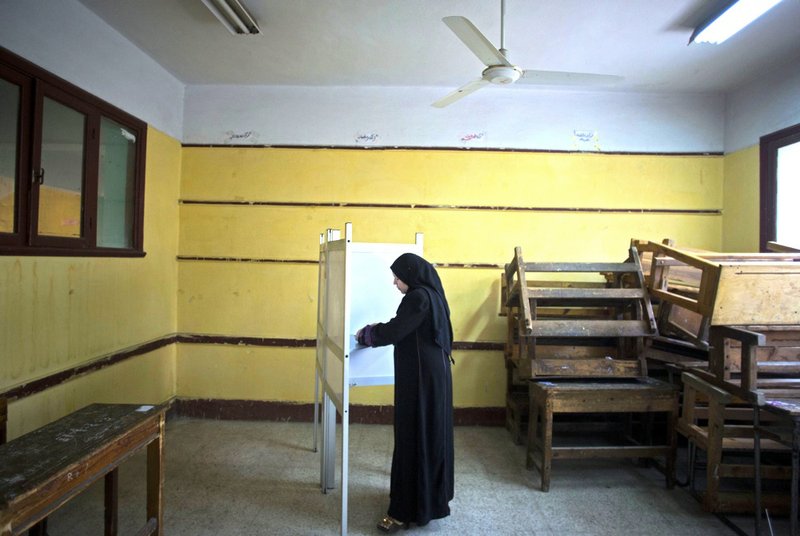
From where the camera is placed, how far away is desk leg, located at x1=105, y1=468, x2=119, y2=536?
7.28 feet

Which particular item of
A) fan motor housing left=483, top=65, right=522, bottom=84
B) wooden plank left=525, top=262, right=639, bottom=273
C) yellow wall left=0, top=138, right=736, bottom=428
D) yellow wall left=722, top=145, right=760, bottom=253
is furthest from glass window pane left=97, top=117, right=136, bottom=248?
yellow wall left=722, top=145, right=760, bottom=253

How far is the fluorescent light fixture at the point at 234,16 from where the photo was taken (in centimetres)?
280

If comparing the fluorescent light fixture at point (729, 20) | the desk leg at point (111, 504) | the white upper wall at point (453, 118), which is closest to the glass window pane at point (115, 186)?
the white upper wall at point (453, 118)

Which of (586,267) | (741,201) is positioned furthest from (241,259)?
(741,201)

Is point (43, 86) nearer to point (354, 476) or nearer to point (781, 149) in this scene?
point (354, 476)

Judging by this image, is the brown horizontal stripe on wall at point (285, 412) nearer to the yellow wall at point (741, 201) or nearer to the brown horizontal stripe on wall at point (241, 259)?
the brown horizontal stripe on wall at point (241, 259)

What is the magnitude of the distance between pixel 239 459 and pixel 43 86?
2839 mm

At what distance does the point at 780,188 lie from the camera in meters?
3.69

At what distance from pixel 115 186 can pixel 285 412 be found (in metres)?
2.44

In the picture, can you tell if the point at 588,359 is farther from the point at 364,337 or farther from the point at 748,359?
the point at 364,337

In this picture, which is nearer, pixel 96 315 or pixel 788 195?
pixel 96 315

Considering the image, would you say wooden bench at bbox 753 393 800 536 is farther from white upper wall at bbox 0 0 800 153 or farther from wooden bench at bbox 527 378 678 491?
white upper wall at bbox 0 0 800 153

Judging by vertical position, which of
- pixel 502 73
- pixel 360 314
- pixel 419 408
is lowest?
pixel 419 408

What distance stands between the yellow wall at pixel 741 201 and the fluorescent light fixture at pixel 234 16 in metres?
4.23
